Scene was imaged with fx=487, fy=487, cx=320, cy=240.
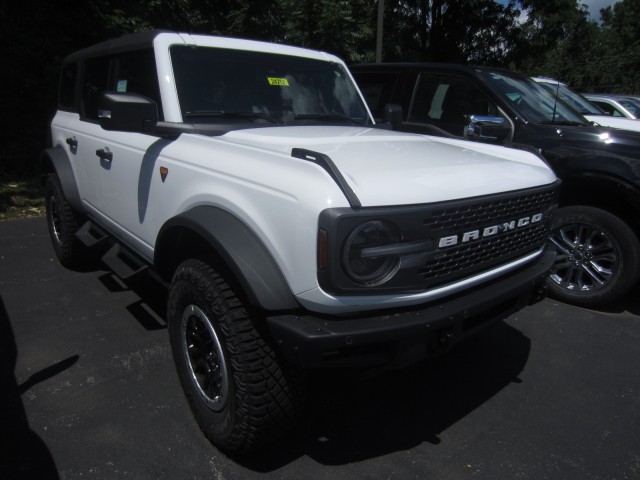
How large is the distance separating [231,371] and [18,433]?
1243mm

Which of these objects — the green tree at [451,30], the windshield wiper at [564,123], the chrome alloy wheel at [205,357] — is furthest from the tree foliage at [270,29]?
the windshield wiper at [564,123]

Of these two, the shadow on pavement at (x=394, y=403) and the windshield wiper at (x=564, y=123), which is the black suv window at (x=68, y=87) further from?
the windshield wiper at (x=564, y=123)

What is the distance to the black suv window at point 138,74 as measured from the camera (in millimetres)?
2910

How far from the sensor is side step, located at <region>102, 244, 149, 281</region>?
2.99m

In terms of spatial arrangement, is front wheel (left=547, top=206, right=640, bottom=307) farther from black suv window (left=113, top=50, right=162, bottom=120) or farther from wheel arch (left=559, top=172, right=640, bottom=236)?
black suv window (left=113, top=50, right=162, bottom=120)

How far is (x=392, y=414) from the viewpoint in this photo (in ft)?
8.76

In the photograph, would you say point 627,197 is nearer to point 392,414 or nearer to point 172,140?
point 392,414

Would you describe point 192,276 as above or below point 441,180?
below

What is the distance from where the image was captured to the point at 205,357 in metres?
2.40

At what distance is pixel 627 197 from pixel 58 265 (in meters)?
5.10

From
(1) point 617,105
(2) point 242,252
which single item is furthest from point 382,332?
(1) point 617,105

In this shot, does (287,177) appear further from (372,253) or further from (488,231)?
(488,231)

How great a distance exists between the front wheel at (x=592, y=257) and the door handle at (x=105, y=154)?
347 cm

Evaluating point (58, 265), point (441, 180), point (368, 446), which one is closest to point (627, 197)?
point (441, 180)
